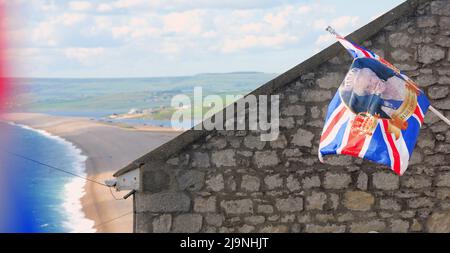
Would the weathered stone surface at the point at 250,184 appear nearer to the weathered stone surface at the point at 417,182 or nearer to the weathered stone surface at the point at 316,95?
the weathered stone surface at the point at 316,95

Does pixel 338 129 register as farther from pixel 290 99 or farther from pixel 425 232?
pixel 425 232

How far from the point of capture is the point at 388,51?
34.4 feet

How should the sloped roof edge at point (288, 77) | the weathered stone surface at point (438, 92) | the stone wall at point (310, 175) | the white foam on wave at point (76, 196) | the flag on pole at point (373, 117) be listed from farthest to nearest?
the white foam on wave at point (76, 196)
the weathered stone surface at point (438, 92)
the stone wall at point (310, 175)
the sloped roof edge at point (288, 77)
the flag on pole at point (373, 117)

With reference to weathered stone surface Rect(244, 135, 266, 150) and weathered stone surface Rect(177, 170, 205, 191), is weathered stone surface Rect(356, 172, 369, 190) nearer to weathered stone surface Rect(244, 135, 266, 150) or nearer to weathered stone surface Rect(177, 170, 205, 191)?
weathered stone surface Rect(244, 135, 266, 150)

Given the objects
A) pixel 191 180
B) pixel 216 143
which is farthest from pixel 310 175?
pixel 191 180

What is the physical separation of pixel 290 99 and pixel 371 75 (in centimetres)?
134

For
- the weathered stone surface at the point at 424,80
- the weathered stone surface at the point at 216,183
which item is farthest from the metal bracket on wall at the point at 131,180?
the weathered stone surface at the point at 424,80

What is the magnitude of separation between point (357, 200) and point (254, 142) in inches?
53.7

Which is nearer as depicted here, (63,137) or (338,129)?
(338,129)

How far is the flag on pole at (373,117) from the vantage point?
910 centimetres

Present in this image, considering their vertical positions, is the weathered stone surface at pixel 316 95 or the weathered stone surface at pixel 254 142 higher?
the weathered stone surface at pixel 316 95

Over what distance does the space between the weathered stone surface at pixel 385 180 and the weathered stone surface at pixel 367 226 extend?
16.0 inches

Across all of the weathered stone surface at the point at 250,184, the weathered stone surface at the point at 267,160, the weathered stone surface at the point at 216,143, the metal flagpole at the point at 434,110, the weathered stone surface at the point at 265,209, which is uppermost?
the metal flagpole at the point at 434,110
